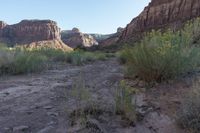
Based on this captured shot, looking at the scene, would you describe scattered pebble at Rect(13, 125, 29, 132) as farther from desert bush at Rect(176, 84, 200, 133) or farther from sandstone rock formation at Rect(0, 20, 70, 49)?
sandstone rock formation at Rect(0, 20, 70, 49)

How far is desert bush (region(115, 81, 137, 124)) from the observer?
4531 mm

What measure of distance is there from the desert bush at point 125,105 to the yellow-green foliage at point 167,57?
74.9 inches

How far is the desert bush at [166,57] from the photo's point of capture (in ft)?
20.9

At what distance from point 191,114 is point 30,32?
358ft

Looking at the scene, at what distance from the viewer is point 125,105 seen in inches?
180

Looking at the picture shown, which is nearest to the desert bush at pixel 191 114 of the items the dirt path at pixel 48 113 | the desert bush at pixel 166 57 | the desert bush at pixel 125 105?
the dirt path at pixel 48 113

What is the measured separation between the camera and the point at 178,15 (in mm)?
66625

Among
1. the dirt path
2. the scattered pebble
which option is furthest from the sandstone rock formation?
the scattered pebble

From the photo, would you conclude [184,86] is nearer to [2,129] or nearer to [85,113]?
[85,113]

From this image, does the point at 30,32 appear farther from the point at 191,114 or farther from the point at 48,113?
the point at 191,114

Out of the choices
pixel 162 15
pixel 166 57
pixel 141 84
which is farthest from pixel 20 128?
pixel 162 15

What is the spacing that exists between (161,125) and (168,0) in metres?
73.1

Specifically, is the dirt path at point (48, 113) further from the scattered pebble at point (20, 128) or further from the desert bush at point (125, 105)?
the desert bush at point (125, 105)

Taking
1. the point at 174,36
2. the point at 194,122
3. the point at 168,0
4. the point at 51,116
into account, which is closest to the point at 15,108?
the point at 51,116
